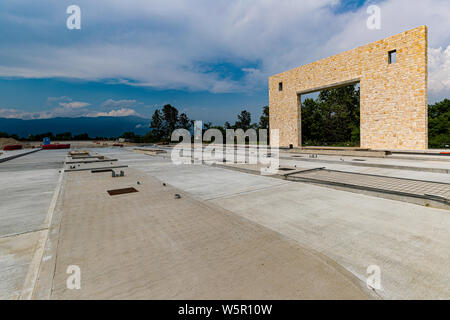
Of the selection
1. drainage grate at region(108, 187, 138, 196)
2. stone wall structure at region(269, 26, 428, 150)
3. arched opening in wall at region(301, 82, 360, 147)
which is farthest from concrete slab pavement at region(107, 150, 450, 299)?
arched opening in wall at region(301, 82, 360, 147)

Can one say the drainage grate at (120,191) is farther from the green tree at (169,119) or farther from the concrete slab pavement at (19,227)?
the green tree at (169,119)

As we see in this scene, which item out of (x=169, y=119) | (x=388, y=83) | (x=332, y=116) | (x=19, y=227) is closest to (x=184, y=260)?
(x=19, y=227)

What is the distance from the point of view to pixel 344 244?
364cm

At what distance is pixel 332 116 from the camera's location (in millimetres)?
44531

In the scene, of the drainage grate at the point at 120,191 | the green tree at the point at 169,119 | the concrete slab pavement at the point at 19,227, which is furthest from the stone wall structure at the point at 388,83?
the green tree at the point at 169,119

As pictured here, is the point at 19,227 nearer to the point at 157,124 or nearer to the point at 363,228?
the point at 363,228

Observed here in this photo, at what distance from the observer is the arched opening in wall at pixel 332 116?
4203 cm

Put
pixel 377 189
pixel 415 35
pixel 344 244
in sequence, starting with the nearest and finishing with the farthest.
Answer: pixel 344 244
pixel 377 189
pixel 415 35

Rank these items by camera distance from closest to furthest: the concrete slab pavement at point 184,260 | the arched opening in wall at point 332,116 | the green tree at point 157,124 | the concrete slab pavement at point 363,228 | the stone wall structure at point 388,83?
the concrete slab pavement at point 184,260, the concrete slab pavement at point 363,228, the stone wall structure at point 388,83, the arched opening in wall at point 332,116, the green tree at point 157,124

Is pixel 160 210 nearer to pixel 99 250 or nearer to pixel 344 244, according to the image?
pixel 99 250

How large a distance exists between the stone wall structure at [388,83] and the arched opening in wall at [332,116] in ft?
59.6

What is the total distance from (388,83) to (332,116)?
2682 centimetres
